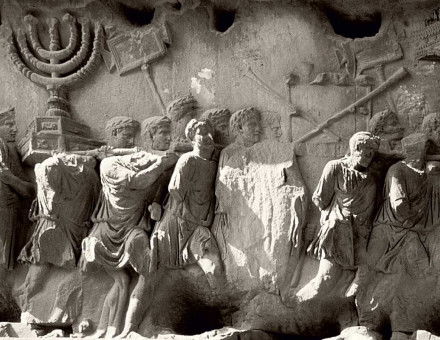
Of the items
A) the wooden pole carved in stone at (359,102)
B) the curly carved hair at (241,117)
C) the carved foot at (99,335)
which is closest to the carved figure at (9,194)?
the carved foot at (99,335)

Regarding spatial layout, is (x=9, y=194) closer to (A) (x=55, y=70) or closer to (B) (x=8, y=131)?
(B) (x=8, y=131)

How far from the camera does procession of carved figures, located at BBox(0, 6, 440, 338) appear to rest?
343 inches

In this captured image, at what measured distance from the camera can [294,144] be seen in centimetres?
903

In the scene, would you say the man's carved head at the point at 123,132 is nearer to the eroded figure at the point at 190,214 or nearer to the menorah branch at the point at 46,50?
the eroded figure at the point at 190,214

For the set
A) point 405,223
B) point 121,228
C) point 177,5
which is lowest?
point 405,223

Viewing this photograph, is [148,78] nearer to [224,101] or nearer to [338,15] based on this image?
[224,101]

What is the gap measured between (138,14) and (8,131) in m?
1.22

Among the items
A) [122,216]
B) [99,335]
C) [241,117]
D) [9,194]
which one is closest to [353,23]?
[241,117]

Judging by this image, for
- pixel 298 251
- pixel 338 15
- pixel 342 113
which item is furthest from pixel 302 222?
pixel 338 15

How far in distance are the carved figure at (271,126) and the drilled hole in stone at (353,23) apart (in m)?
0.77

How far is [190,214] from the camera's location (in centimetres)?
898

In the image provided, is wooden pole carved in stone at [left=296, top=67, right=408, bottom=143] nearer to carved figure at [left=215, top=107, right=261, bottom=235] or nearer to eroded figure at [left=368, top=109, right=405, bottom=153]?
eroded figure at [left=368, top=109, right=405, bottom=153]

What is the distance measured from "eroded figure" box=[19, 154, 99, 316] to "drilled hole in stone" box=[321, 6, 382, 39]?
6.11 ft

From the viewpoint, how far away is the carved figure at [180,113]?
9227 millimetres
